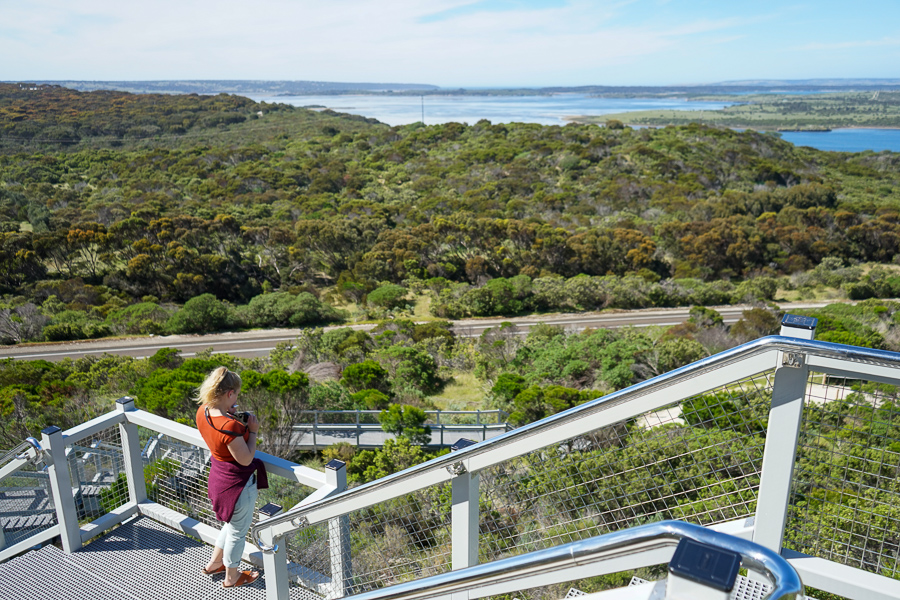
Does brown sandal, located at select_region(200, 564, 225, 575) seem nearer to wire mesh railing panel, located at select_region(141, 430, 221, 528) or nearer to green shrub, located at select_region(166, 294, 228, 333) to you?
wire mesh railing panel, located at select_region(141, 430, 221, 528)

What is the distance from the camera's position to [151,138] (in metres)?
53.7

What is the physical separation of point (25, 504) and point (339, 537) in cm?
337

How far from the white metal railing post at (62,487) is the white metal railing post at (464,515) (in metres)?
2.55

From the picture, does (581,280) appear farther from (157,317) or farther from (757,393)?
(757,393)

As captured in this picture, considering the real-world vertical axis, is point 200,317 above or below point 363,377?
below

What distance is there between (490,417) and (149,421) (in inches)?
353

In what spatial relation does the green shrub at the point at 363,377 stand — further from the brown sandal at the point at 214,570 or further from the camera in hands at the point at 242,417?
the camera in hands at the point at 242,417

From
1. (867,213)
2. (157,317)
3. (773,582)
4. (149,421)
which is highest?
(773,582)

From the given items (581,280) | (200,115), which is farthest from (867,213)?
(200,115)

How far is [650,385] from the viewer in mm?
1632

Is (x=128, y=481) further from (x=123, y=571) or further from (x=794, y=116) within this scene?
(x=794, y=116)

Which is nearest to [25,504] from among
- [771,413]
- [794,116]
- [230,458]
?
[230,458]

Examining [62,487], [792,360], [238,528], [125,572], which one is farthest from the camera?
[62,487]

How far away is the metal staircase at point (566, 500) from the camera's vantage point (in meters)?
1.40
